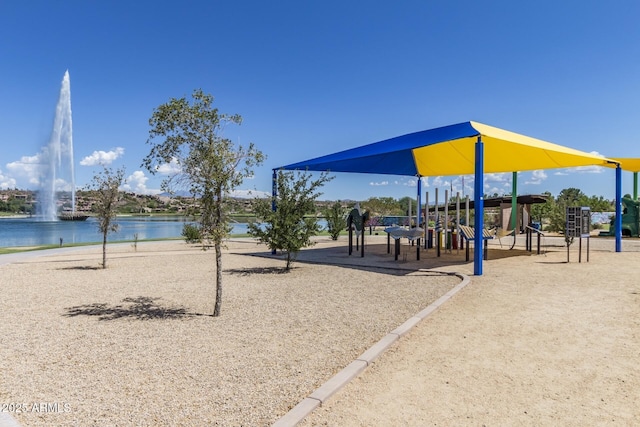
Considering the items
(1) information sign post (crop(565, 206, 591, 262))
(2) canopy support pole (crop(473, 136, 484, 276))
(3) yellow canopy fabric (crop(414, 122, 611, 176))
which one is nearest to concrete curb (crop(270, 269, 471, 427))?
(2) canopy support pole (crop(473, 136, 484, 276))

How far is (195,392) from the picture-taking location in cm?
313

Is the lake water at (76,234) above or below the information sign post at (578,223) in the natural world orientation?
below

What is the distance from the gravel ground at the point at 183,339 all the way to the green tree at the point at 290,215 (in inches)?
36.6

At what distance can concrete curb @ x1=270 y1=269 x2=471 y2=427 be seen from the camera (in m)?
2.71

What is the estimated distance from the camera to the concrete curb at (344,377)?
2.71 metres

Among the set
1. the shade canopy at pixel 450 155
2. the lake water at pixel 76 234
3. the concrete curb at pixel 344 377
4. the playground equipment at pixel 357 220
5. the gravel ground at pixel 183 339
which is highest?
the shade canopy at pixel 450 155

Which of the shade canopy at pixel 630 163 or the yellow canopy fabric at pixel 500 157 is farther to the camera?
the shade canopy at pixel 630 163

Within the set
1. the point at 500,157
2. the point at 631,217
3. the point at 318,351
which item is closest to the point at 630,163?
the point at 631,217

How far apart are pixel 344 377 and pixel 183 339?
2.08m

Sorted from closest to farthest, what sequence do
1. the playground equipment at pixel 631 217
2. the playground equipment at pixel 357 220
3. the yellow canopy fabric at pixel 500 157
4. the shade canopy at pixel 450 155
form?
the shade canopy at pixel 450 155 < the yellow canopy fabric at pixel 500 157 < the playground equipment at pixel 357 220 < the playground equipment at pixel 631 217

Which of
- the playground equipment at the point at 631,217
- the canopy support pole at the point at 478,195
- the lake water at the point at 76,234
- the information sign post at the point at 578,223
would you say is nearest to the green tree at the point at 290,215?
the lake water at the point at 76,234

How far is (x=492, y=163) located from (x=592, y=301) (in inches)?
397

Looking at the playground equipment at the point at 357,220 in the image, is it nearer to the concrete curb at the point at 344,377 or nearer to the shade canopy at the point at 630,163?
the concrete curb at the point at 344,377

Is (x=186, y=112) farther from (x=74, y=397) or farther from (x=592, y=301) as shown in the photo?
(x=592, y=301)
